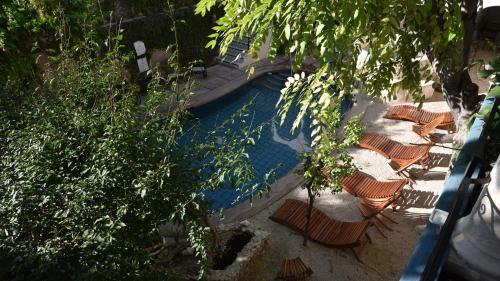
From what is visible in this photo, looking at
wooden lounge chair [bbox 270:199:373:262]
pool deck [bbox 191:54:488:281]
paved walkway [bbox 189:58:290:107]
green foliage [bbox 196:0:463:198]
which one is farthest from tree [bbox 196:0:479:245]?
paved walkway [bbox 189:58:290:107]

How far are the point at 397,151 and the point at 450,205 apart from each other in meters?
7.00

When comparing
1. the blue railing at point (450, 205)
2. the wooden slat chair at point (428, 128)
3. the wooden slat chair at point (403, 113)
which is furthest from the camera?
the wooden slat chair at point (403, 113)

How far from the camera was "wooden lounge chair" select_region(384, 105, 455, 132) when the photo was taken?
10.7 m

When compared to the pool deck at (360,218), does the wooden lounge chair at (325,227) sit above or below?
above

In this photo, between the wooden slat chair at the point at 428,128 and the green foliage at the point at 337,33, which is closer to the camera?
the green foliage at the point at 337,33

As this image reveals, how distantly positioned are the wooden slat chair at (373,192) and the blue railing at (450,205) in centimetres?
398

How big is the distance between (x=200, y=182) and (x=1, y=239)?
2000 millimetres

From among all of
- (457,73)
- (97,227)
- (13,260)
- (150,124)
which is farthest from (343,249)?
(13,260)

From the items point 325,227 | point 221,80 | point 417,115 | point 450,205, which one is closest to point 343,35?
point 450,205

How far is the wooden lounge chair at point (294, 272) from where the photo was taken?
646 cm

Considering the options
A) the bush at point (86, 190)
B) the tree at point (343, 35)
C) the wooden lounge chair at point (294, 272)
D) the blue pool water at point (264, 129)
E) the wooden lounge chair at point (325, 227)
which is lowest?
the blue pool water at point (264, 129)

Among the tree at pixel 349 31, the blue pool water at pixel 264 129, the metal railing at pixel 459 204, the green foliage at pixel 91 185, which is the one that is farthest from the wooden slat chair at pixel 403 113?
the green foliage at pixel 91 185

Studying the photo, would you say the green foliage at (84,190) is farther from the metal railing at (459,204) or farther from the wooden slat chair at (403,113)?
the wooden slat chair at (403,113)

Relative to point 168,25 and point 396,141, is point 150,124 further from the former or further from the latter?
point 168,25
